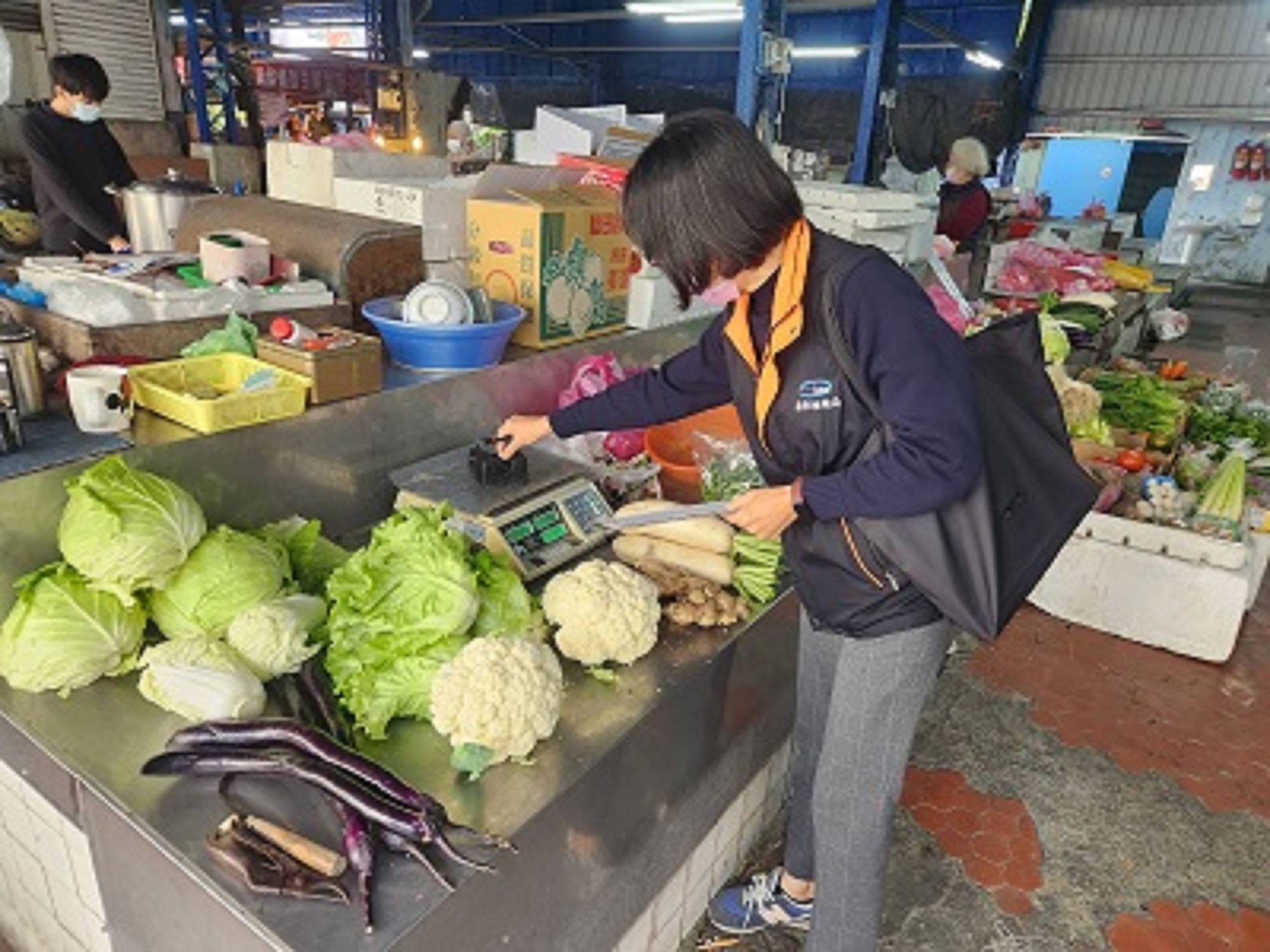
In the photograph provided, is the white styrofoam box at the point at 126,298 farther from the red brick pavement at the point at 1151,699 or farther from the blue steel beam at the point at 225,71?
the blue steel beam at the point at 225,71

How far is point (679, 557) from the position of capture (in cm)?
209

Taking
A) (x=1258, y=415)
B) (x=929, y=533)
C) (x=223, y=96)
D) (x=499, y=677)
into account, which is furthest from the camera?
(x=223, y=96)

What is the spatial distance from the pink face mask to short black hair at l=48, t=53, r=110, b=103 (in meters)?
2.84

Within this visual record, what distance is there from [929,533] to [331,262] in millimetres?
1883

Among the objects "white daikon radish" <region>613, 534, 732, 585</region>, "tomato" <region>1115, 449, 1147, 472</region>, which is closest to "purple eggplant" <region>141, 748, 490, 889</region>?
"white daikon radish" <region>613, 534, 732, 585</region>

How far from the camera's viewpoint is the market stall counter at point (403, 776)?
1.24 m

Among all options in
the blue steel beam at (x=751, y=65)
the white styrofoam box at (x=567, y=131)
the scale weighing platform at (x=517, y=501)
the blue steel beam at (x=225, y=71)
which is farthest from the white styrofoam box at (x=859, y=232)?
the blue steel beam at (x=225, y=71)

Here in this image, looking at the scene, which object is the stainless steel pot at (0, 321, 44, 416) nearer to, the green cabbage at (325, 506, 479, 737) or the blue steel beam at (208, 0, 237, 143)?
the green cabbage at (325, 506, 479, 737)

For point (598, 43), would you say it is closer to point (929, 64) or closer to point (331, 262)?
point (929, 64)

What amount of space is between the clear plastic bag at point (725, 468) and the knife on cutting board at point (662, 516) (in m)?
0.42

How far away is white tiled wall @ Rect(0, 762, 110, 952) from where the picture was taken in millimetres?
1637

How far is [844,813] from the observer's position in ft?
6.06

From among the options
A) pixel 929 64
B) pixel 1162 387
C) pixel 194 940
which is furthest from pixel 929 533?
pixel 929 64

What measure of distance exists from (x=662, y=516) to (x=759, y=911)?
124 cm
